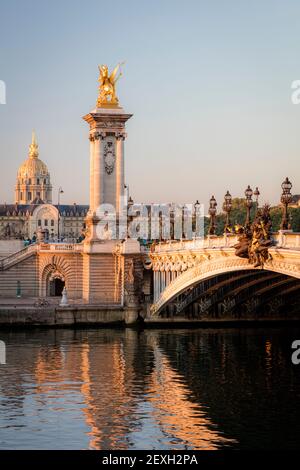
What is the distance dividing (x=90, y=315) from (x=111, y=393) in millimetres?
26607

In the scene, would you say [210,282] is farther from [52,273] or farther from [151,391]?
[151,391]

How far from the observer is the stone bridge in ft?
193

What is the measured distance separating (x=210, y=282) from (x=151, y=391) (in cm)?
2053

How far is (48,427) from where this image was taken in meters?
39.9

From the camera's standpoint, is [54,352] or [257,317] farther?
[257,317]

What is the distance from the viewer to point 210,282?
67250 millimetres

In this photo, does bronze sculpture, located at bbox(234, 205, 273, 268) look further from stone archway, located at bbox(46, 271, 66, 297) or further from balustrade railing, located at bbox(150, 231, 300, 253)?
stone archway, located at bbox(46, 271, 66, 297)

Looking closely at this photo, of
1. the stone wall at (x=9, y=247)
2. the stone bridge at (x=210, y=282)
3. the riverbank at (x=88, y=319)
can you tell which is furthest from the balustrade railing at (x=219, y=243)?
the stone wall at (x=9, y=247)

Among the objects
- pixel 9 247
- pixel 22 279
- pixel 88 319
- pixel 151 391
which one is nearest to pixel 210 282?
pixel 88 319

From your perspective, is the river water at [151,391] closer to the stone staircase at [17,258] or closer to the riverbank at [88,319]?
the riverbank at [88,319]

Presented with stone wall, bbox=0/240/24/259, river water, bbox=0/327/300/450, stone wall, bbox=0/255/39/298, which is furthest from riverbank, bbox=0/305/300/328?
stone wall, bbox=0/240/24/259

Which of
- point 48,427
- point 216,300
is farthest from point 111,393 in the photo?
point 216,300
